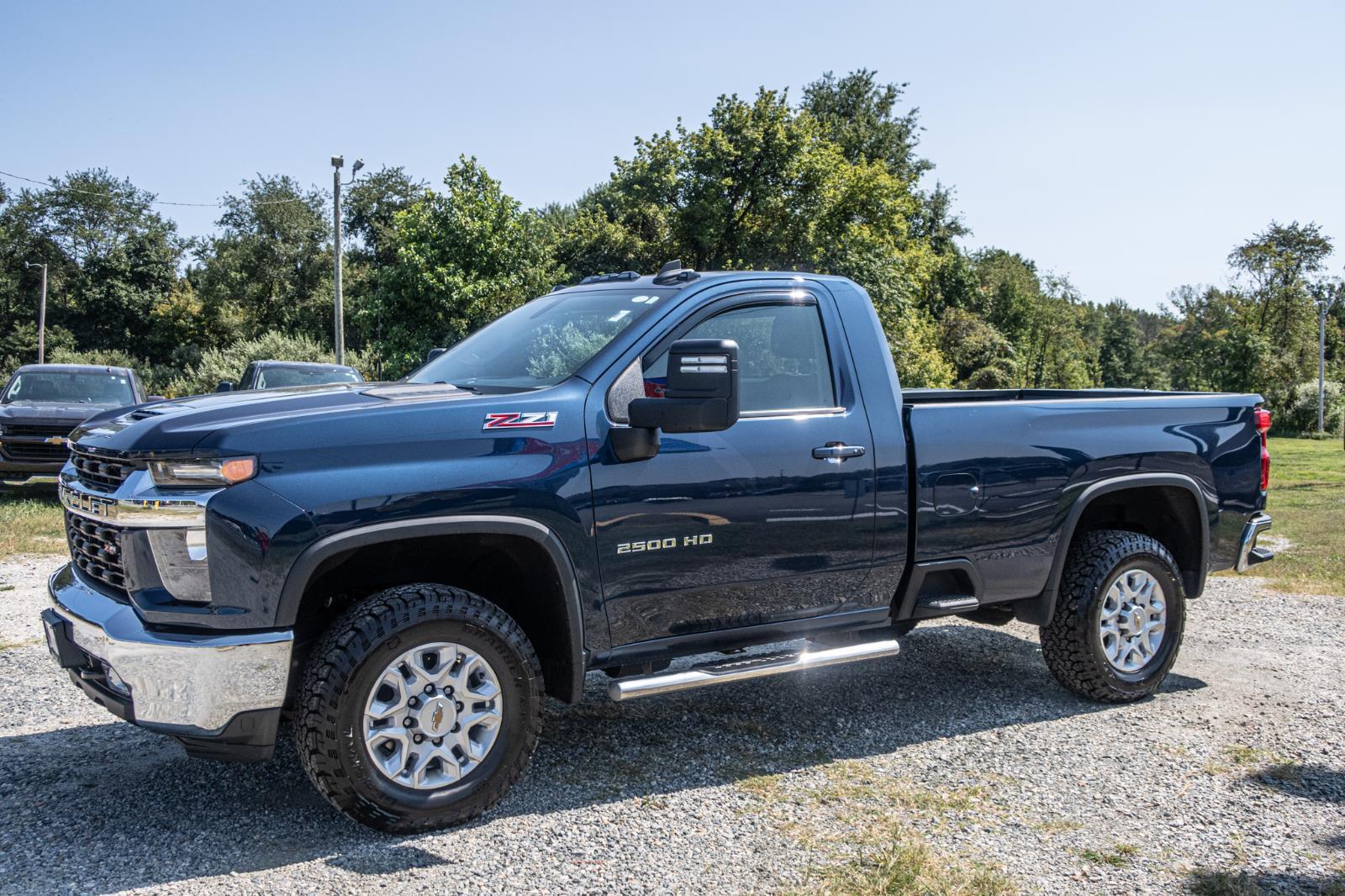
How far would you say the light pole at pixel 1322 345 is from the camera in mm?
47750

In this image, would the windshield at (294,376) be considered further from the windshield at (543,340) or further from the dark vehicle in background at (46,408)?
the windshield at (543,340)

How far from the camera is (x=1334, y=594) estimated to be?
8.77 m

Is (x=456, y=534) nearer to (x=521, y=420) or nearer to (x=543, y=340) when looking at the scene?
(x=521, y=420)

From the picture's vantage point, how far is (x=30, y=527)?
11523 millimetres

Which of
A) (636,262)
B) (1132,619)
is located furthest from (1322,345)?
(1132,619)

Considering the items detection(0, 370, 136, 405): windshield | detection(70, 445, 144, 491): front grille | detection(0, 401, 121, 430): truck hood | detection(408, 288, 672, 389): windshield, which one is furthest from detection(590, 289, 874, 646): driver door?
detection(0, 370, 136, 405): windshield

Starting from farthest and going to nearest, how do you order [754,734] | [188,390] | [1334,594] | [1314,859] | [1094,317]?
1. [1094,317]
2. [188,390]
3. [1334,594]
4. [754,734]
5. [1314,859]

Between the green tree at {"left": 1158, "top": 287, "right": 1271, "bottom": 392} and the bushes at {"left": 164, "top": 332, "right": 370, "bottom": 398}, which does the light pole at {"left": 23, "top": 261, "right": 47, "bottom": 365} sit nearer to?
the bushes at {"left": 164, "top": 332, "right": 370, "bottom": 398}

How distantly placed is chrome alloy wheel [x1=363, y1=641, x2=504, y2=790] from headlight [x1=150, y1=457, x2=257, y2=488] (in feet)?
2.70

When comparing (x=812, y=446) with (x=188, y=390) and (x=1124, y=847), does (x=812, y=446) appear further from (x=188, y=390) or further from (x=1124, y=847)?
(x=188, y=390)

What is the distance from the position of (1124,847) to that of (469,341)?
348 centimetres

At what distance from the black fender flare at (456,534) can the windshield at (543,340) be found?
65 centimetres

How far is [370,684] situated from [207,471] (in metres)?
0.90

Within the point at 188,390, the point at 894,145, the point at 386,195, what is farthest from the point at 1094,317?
the point at 188,390
